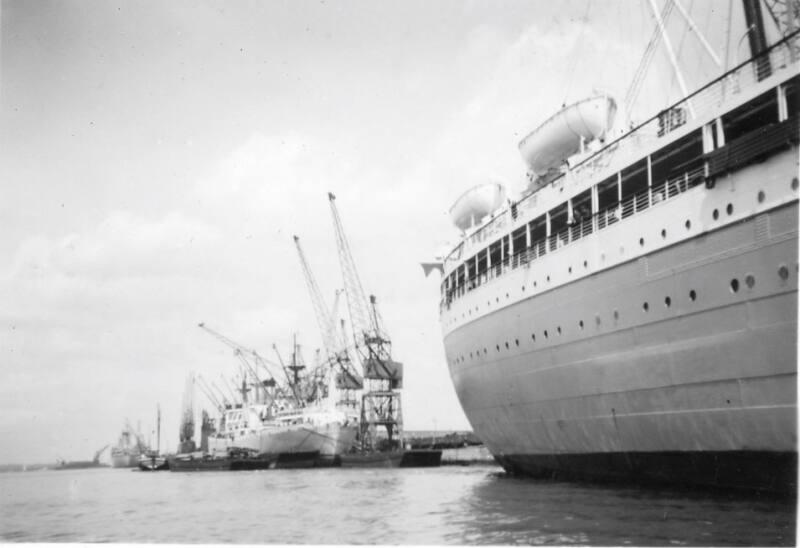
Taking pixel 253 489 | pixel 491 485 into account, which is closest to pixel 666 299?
pixel 491 485

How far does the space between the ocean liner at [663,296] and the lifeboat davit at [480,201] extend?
626 centimetres

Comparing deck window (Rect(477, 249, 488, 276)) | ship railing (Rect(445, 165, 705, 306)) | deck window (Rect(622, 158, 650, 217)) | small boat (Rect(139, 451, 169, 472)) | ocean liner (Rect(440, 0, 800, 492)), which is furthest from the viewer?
small boat (Rect(139, 451, 169, 472))

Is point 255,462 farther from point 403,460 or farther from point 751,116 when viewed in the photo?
point 751,116

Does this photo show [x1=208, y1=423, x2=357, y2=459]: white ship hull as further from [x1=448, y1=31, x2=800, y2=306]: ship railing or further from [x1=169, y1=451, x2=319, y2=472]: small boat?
[x1=448, y1=31, x2=800, y2=306]: ship railing

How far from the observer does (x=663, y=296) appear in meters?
18.2

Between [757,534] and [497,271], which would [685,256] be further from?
[497,271]

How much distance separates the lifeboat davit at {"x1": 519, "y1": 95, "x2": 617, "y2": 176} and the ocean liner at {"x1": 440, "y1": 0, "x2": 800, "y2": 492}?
0.06 m

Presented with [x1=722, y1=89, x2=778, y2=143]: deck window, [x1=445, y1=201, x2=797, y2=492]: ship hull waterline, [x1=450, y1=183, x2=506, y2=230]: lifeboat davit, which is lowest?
[x1=445, y1=201, x2=797, y2=492]: ship hull waterline

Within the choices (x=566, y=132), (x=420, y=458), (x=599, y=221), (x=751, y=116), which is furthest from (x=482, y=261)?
(x=420, y=458)

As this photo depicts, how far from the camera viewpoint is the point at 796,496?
15641mm

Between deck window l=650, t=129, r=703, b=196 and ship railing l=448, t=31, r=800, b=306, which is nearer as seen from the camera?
ship railing l=448, t=31, r=800, b=306

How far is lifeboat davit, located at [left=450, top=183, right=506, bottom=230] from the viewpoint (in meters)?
34.0

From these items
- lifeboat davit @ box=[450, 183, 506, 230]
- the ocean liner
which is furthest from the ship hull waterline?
lifeboat davit @ box=[450, 183, 506, 230]

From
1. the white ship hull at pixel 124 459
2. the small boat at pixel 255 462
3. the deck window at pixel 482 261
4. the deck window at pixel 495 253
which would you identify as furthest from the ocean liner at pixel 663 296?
the white ship hull at pixel 124 459
